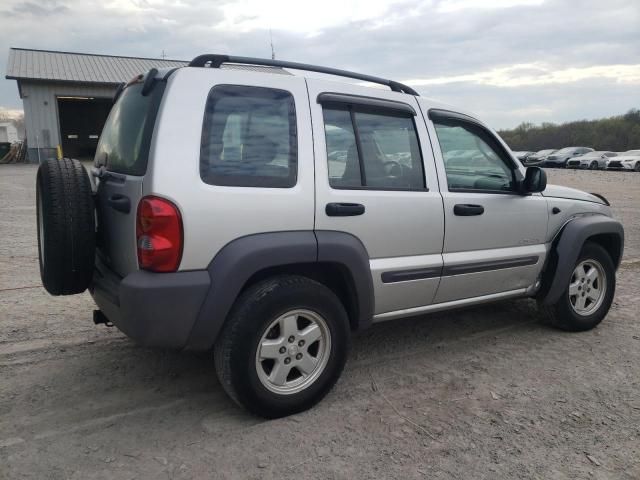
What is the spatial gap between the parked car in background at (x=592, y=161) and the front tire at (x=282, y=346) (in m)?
32.0

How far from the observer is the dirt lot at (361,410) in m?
2.60

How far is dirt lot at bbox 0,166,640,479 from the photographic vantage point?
2602mm

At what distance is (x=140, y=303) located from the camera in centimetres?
257

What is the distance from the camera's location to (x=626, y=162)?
94.8 ft

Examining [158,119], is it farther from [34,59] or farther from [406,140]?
[34,59]

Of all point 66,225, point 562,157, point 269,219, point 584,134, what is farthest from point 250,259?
point 584,134

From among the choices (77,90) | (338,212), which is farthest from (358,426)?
(77,90)

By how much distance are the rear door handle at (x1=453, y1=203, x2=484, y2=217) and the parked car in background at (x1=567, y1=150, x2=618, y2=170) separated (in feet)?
101

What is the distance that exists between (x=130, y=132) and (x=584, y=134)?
185 ft

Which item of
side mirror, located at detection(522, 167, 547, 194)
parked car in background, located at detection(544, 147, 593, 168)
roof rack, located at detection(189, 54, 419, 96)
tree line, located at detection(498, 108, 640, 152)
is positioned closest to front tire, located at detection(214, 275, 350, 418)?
roof rack, located at detection(189, 54, 419, 96)

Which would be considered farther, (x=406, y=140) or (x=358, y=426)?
(x=406, y=140)

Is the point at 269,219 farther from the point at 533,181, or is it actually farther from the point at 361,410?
the point at 533,181

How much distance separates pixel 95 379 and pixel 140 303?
1228mm

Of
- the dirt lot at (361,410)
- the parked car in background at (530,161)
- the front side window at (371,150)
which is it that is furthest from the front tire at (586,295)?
the front side window at (371,150)
